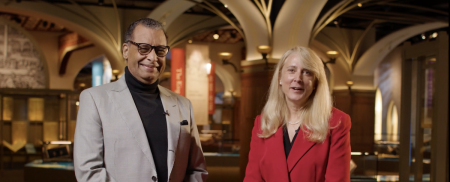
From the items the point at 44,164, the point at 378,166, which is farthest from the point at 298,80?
the point at 44,164

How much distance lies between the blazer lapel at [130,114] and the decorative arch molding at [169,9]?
10.0 m

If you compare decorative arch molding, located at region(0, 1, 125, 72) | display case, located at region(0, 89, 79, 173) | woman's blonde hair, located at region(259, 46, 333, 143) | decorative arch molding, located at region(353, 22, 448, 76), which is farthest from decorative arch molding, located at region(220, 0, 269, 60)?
decorative arch molding, located at region(353, 22, 448, 76)

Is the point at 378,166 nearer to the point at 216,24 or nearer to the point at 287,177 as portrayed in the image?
the point at 287,177

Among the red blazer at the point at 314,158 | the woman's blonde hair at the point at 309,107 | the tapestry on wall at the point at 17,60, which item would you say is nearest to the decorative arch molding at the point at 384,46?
the tapestry on wall at the point at 17,60

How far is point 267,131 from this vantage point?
8.30 feet

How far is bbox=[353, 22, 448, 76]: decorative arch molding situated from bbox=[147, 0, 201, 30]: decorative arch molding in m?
7.14

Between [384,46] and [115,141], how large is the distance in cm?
1480

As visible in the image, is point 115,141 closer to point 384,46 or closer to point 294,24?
point 294,24

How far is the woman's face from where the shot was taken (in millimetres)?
2428

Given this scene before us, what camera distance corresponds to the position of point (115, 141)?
217 cm

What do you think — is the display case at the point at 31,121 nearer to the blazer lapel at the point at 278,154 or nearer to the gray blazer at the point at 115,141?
the gray blazer at the point at 115,141

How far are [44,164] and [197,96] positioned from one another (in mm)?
3569

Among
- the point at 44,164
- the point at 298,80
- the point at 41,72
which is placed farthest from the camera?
the point at 41,72

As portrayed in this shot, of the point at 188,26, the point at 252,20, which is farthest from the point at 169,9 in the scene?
the point at 252,20
